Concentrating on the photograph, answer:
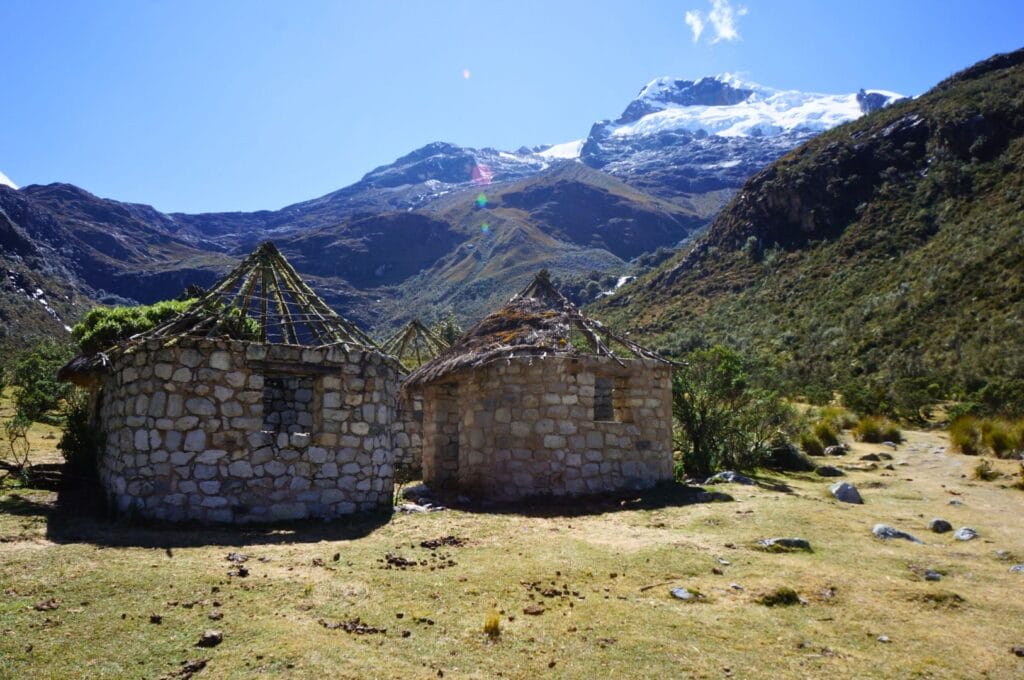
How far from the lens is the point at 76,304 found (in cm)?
5603

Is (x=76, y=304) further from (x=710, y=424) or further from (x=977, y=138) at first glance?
(x=977, y=138)

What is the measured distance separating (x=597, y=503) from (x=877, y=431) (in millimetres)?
11654

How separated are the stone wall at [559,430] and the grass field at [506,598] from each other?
191cm

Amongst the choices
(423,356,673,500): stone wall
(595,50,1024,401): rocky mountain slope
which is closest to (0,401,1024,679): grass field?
(423,356,673,500): stone wall

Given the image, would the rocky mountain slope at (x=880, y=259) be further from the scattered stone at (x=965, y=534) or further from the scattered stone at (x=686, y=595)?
the scattered stone at (x=686, y=595)

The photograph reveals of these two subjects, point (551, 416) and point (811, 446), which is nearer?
point (551, 416)

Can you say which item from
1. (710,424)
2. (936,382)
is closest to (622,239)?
(936,382)

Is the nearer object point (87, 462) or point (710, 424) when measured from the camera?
point (87, 462)

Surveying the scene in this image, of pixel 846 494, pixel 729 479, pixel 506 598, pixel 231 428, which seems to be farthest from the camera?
pixel 729 479

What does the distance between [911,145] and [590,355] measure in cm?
4225

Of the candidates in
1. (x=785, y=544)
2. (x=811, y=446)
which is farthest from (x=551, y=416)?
(x=811, y=446)

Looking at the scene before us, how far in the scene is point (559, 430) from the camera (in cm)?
1086

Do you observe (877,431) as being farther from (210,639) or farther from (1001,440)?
(210,639)

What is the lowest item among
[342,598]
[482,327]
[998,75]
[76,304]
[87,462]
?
[342,598]
